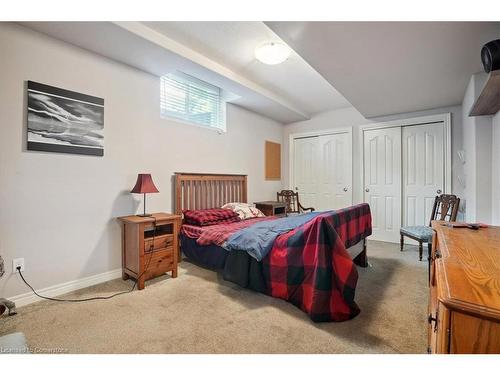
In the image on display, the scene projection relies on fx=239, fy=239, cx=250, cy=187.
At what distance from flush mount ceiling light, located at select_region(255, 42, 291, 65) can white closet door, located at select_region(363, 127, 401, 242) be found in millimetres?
2625

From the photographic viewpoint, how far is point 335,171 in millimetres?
4719

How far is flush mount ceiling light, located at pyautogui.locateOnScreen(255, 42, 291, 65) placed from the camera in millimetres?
2398

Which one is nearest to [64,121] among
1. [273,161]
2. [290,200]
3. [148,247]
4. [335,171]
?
[148,247]

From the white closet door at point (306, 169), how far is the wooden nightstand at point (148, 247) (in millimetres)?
3152

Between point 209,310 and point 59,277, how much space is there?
4.89 ft

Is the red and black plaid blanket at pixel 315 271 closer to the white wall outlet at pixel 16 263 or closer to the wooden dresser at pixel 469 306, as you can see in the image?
the wooden dresser at pixel 469 306

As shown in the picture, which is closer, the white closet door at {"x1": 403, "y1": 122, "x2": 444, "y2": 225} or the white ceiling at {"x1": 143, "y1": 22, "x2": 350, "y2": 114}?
the white ceiling at {"x1": 143, "y1": 22, "x2": 350, "y2": 114}

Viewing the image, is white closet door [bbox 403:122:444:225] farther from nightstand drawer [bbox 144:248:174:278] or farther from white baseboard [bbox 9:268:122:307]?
white baseboard [bbox 9:268:122:307]

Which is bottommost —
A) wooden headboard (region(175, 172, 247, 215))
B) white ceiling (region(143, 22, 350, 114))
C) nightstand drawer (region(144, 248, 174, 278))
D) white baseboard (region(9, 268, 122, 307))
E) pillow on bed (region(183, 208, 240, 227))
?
white baseboard (region(9, 268, 122, 307))

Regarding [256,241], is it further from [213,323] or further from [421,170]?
[421,170]

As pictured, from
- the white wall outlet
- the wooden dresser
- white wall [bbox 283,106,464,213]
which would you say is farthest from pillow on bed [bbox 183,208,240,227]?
the wooden dresser

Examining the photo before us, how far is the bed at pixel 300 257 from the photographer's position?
1.75 m

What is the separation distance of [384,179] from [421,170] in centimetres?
55

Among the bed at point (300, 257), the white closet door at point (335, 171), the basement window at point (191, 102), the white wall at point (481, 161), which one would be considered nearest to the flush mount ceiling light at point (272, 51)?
the basement window at point (191, 102)
